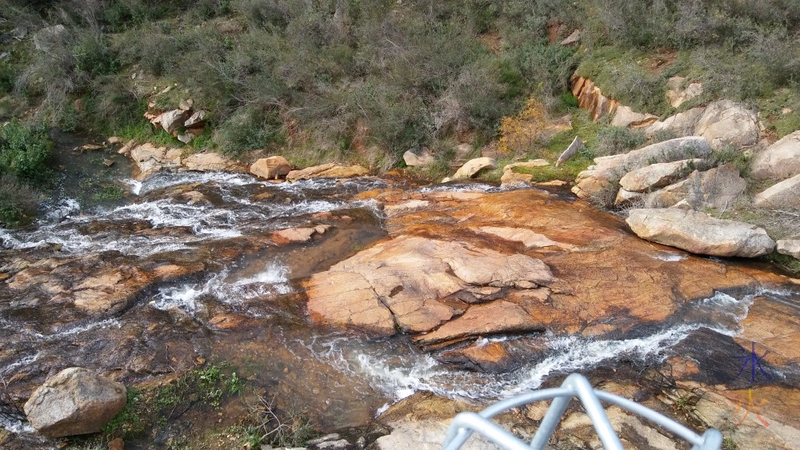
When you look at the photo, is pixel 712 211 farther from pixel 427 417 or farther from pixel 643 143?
pixel 427 417

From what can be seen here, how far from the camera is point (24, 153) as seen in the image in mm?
10062

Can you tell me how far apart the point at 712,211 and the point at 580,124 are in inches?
158

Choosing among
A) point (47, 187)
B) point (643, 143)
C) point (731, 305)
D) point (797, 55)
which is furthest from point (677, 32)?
point (47, 187)

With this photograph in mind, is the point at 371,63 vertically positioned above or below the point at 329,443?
above

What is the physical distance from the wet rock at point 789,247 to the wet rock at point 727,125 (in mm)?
2267

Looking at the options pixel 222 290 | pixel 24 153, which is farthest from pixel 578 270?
pixel 24 153

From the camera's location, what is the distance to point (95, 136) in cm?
1288

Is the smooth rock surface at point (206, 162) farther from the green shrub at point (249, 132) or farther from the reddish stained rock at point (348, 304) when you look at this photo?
the reddish stained rock at point (348, 304)

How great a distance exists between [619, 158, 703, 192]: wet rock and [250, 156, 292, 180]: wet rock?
729 centimetres

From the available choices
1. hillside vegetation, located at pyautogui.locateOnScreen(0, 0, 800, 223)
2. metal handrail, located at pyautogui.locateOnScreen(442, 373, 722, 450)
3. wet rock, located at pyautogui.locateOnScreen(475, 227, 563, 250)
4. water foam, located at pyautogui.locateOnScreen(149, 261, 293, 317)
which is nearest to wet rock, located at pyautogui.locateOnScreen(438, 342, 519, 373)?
wet rock, located at pyautogui.locateOnScreen(475, 227, 563, 250)

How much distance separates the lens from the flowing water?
4848mm

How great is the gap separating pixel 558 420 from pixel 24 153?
41.2 ft

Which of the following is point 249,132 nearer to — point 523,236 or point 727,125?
point 523,236

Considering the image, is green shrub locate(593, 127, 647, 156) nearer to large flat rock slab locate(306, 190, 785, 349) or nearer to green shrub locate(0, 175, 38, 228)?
large flat rock slab locate(306, 190, 785, 349)
